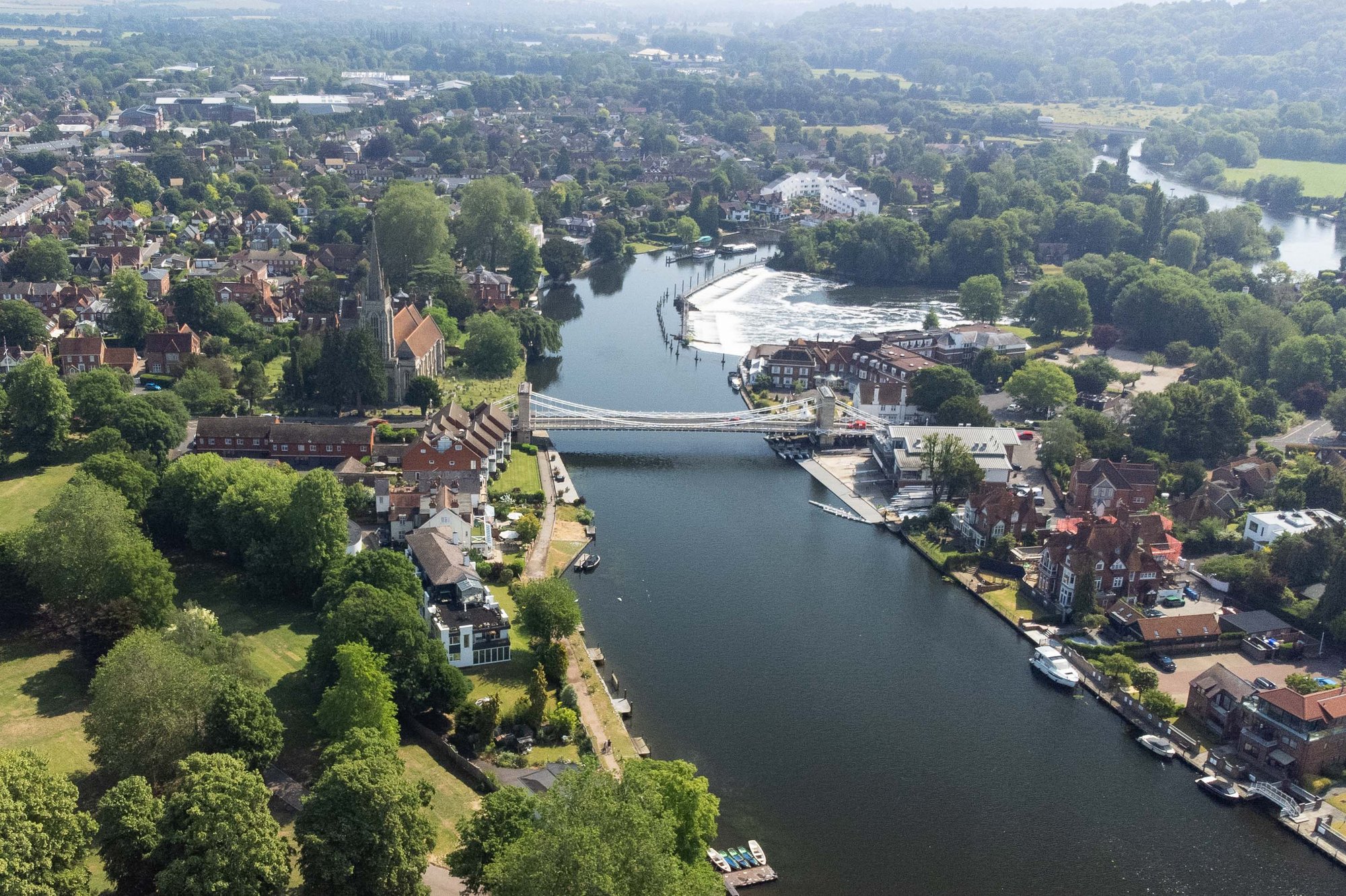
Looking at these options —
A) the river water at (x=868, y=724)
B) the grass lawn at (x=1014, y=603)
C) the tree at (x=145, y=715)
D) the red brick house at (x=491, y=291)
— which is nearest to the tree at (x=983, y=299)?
the red brick house at (x=491, y=291)

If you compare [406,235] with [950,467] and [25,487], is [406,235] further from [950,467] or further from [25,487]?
[950,467]

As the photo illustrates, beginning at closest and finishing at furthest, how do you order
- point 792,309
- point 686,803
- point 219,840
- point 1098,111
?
point 219,840 → point 686,803 → point 792,309 → point 1098,111

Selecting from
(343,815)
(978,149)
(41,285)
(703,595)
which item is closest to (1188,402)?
(703,595)

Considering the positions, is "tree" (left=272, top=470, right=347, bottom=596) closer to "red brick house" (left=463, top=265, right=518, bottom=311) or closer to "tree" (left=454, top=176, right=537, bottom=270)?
"red brick house" (left=463, top=265, right=518, bottom=311)

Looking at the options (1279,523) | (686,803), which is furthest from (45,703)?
(1279,523)

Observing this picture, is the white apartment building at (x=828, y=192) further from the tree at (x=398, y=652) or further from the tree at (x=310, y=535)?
the tree at (x=398, y=652)

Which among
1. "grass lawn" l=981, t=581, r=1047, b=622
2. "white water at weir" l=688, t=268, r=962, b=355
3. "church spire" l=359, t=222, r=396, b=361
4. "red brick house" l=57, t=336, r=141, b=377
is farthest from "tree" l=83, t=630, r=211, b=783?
"white water at weir" l=688, t=268, r=962, b=355

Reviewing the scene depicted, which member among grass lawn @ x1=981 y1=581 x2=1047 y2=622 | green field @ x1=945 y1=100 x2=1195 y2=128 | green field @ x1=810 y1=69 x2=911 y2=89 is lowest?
grass lawn @ x1=981 y1=581 x2=1047 y2=622
